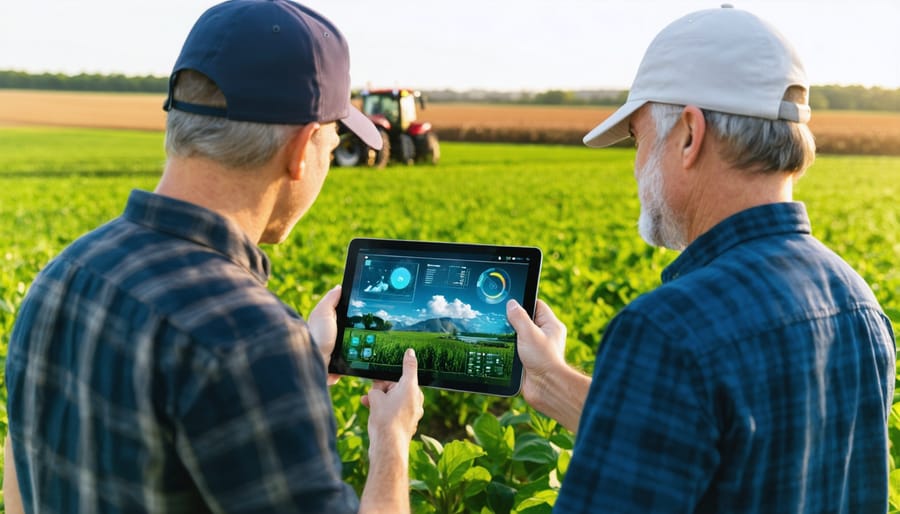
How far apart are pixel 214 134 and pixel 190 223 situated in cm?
18

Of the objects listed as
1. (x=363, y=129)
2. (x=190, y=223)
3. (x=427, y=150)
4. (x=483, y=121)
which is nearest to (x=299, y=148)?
(x=190, y=223)

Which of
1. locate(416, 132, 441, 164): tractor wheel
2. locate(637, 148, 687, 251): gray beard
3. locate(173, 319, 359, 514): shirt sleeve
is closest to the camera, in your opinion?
locate(173, 319, 359, 514): shirt sleeve

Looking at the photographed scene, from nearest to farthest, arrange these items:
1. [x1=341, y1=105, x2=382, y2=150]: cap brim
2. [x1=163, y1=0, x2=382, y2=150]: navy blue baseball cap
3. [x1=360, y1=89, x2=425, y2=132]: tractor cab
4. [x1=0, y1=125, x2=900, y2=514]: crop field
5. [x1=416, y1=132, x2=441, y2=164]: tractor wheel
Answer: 1. [x1=163, y1=0, x2=382, y2=150]: navy blue baseball cap
2. [x1=341, y1=105, x2=382, y2=150]: cap brim
3. [x1=0, y1=125, x2=900, y2=514]: crop field
4. [x1=360, y1=89, x2=425, y2=132]: tractor cab
5. [x1=416, y1=132, x2=441, y2=164]: tractor wheel

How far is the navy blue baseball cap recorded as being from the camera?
1.69 m

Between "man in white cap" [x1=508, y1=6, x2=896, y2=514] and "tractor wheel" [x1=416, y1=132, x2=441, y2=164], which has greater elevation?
"man in white cap" [x1=508, y1=6, x2=896, y2=514]

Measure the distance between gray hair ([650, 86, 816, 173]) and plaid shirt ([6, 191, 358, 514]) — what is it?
91cm

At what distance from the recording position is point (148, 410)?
144 cm

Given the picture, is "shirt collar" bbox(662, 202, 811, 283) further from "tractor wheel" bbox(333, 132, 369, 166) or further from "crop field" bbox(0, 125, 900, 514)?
"tractor wheel" bbox(333, 132, 369, 166)

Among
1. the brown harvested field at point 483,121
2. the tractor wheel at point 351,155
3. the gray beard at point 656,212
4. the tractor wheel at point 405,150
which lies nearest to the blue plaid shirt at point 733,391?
the gray beard at point 656,212

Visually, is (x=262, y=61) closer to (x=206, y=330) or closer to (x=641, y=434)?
(x=206, y=330)

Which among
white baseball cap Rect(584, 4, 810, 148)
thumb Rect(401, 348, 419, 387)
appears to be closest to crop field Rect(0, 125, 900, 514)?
thumb Rect(401, 348, 419, 387)

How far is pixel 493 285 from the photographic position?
8.34 ft

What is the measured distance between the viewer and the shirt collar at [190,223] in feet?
5.31

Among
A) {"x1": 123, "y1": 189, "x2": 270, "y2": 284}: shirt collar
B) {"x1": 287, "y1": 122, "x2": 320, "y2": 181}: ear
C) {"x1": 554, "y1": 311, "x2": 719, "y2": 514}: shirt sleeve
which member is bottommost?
{"x1": 554, "y1": 311, "x2": 719, "y2": 514}: shirt sleeve
